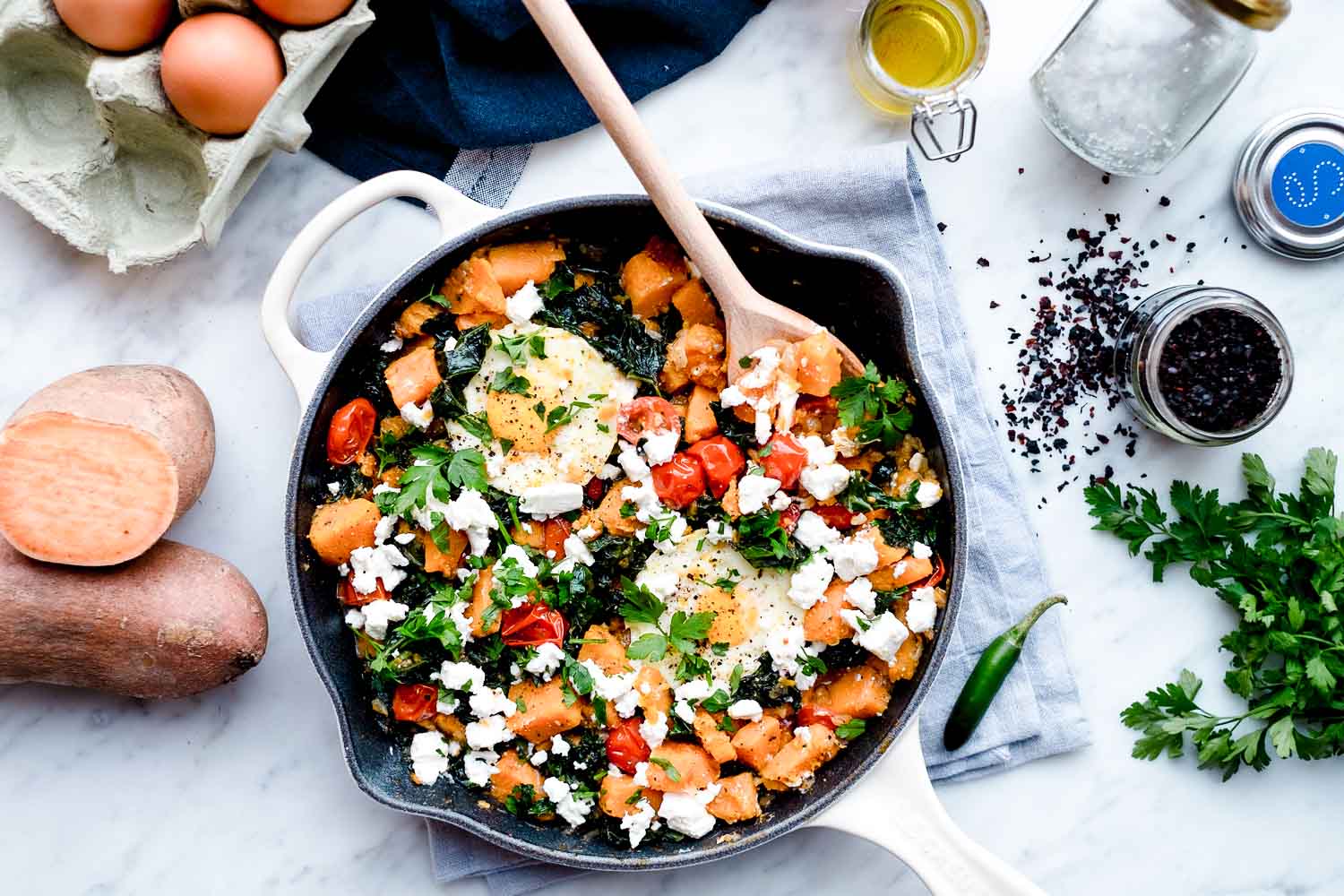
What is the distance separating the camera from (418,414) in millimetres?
3730

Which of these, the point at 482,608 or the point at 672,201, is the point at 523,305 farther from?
the point at 482,608

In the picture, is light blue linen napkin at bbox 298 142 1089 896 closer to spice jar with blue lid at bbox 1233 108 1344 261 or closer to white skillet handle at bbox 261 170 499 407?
white skillet handle at bbox 261 170 499 407

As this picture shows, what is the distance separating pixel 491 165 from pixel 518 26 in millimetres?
498

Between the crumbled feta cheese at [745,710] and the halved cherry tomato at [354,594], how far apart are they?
4.04ft

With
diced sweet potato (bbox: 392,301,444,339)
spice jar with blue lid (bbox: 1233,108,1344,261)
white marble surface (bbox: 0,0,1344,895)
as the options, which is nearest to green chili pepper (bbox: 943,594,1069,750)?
white marble surface (bbox: 0,0,1344,895)

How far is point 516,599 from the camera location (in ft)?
12.2

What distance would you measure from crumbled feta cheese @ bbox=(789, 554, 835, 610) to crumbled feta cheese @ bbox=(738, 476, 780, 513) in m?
0.26

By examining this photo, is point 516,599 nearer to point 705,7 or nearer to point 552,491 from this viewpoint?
point 552,491

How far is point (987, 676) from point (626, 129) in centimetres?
223

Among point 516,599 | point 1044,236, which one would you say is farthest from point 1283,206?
point 516,599

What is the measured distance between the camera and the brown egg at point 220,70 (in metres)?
3.64

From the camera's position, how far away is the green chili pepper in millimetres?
3898

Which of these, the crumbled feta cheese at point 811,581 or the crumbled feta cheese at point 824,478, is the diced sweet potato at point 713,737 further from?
the crumbled feta cheese at point 824,478

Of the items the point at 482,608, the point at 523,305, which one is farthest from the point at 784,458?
the point at 482,608
